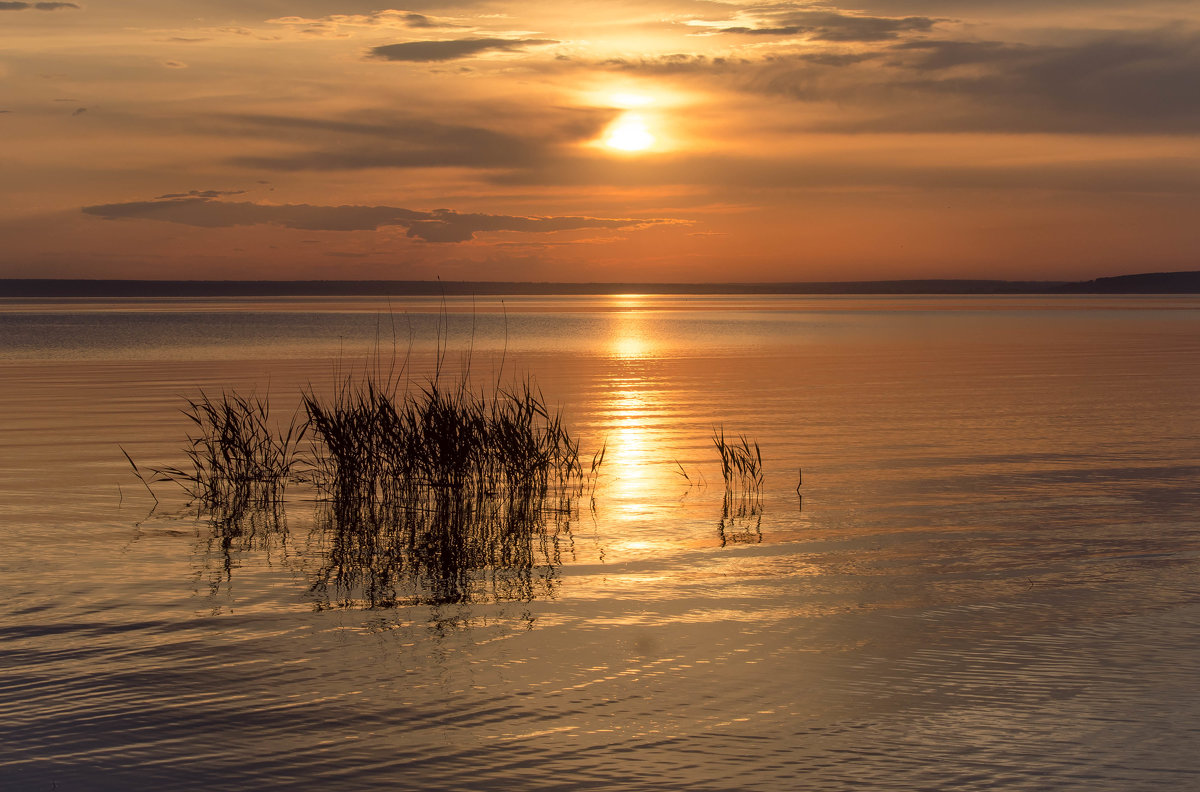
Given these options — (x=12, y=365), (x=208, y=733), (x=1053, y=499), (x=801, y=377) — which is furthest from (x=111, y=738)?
(x=12, y=365)

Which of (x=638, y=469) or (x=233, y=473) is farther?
(x=638, y=469)

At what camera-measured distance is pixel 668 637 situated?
785 cm

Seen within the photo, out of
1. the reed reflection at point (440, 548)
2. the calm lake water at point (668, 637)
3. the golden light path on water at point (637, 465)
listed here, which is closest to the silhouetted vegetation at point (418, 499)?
the reed reflection at point (440, 548)

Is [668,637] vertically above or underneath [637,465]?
underneath

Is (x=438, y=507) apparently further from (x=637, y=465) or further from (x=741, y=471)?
(x=741, y=471)

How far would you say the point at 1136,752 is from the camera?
584cm

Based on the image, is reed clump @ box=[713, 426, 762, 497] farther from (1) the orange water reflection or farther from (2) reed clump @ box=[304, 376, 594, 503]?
(2) reed clump @ box=[304, 376, 594, 503]

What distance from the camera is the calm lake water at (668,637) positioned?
228 inches

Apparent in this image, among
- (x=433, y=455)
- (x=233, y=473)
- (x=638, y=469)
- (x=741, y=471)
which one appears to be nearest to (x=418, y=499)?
(x=433, y=455)

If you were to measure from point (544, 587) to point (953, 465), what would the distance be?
823cm

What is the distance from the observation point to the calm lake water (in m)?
5.79

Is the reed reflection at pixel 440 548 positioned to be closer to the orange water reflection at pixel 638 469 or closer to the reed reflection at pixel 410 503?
the reed reflection at pixel 410 503

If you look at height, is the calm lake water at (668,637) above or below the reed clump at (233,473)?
below

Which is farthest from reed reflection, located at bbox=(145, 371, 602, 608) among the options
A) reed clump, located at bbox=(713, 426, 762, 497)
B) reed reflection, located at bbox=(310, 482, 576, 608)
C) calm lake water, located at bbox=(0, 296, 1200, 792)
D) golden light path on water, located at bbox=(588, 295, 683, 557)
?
reed clump, located at bbox=(713, 426, 762, 497)
